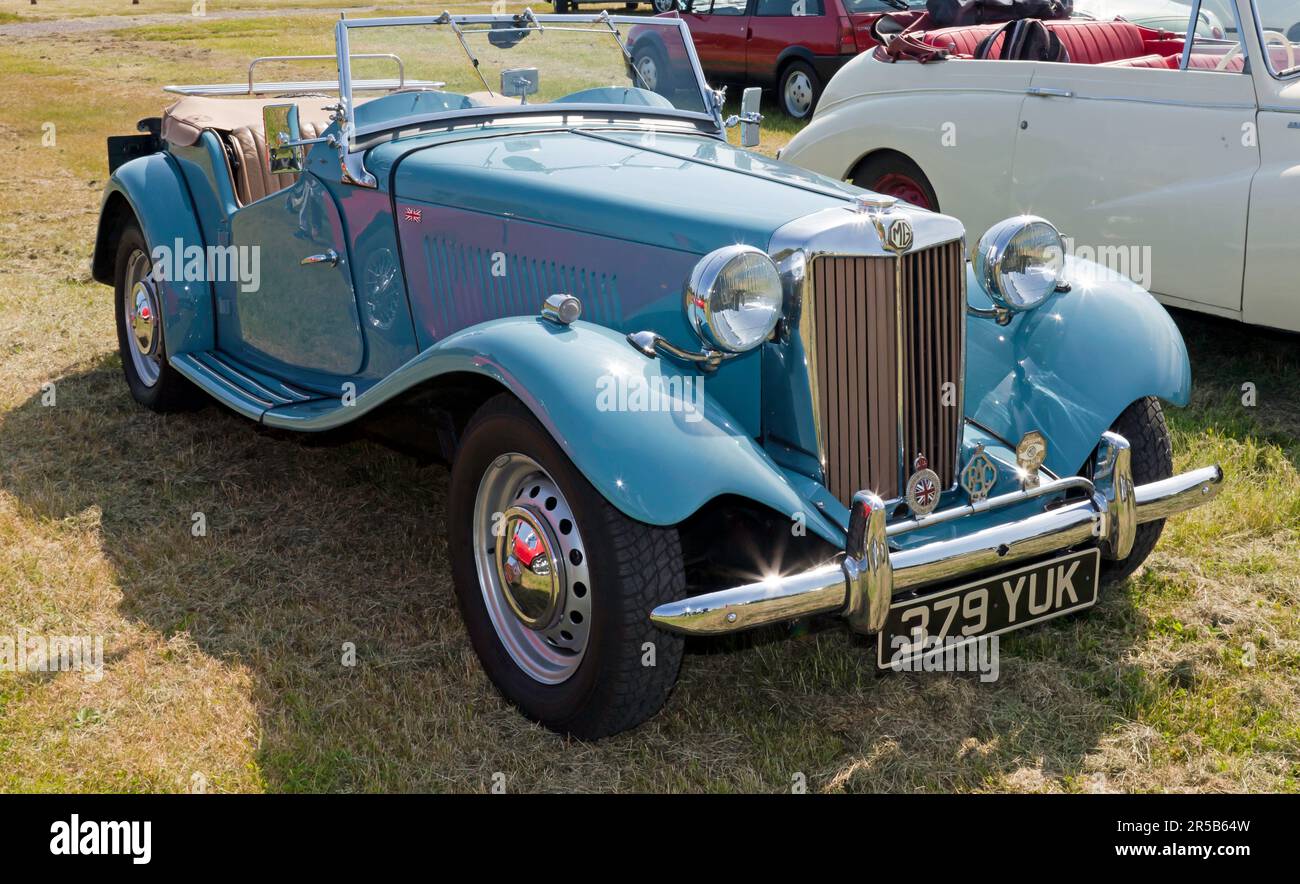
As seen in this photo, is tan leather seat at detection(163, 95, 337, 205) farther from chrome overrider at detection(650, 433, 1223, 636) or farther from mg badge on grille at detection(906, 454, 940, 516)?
chrome overrider at detection(650, 433, 1223, 636)

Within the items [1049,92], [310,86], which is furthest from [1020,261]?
[310,86]

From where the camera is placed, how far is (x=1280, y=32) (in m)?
5.00

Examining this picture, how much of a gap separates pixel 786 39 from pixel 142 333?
871 centimetres

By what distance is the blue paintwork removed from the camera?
2.70 meters

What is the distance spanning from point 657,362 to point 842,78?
4394mm

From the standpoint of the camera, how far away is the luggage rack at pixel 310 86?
13.8ft

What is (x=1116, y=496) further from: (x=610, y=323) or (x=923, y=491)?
(x=610, y=323)

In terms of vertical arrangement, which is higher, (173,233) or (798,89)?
(798,89)

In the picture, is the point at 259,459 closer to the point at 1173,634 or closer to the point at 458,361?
the point at 458,361

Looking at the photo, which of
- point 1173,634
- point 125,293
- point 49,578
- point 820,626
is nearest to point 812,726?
point 820,626

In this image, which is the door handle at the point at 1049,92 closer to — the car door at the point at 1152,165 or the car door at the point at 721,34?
the car door at the point at 1152,165
